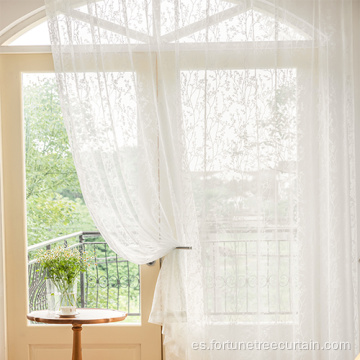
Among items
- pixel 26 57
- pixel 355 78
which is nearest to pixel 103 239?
pixel 26 57

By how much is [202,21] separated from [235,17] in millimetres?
187

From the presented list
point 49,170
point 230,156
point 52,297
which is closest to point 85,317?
point 52,297

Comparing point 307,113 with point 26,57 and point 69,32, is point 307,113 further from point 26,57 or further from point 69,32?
point 26,57

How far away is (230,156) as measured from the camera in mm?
3062

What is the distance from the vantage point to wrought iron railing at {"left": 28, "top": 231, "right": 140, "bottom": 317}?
3.28 m

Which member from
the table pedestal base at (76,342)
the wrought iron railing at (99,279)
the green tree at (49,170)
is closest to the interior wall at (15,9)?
the green tree at (49,170)

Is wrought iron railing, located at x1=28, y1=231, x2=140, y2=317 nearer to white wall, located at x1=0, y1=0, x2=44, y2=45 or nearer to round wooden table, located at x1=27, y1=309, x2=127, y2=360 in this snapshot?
round wooden table, located at x1=27, y1=309, x2=127, y2=360

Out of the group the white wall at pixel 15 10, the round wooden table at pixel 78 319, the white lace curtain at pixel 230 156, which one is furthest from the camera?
the white wall at pixel 15 10

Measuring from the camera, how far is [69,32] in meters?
3.07

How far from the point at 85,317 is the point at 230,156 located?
1173mm

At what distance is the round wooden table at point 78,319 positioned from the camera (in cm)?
285

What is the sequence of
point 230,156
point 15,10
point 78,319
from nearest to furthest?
1. point 78,319
2. point 230,156
3. point 15,10

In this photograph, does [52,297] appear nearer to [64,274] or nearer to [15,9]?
[64,274]

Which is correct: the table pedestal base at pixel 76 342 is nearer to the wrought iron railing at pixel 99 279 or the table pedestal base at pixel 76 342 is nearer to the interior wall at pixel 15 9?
the wrought iron railing at pixel 99 279
